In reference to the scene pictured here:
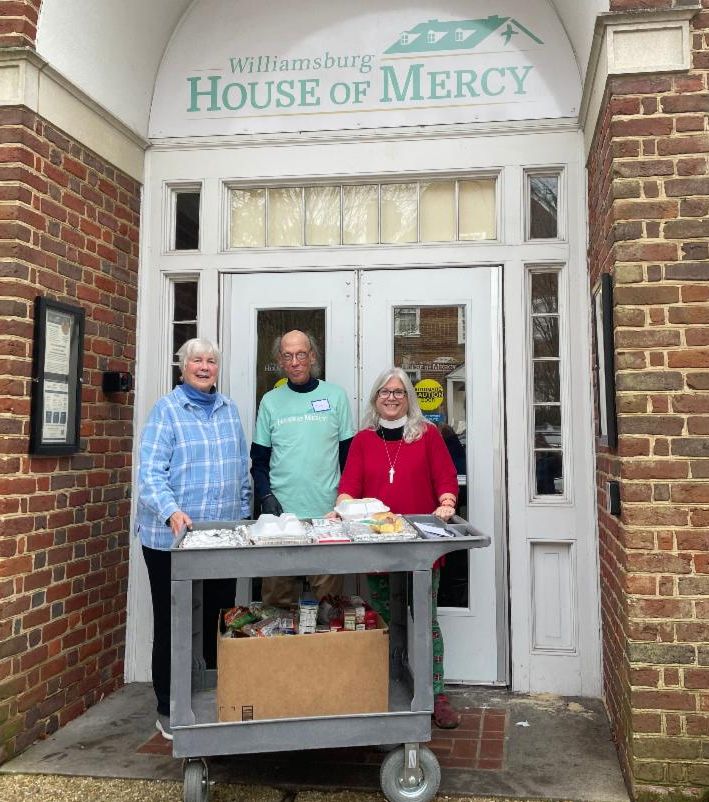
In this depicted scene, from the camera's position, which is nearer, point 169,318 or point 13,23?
point 13,23

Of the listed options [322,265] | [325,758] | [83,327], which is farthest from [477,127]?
[325,758]

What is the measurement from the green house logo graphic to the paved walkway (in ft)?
12.4

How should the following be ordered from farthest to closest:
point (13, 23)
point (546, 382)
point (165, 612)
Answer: point (546, 382)
point (165, 612)
point (13, 23)

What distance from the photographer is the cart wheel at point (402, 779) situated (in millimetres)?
2959

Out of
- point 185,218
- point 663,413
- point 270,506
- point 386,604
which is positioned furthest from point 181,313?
point 663,413

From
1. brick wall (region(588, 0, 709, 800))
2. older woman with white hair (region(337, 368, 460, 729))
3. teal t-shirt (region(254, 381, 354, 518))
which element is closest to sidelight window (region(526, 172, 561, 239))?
brick wall (region(588, 0, 709, 800))

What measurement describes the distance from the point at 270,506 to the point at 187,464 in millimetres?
495

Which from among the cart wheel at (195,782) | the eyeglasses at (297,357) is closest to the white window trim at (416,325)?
the eyeglasses at (297,357)

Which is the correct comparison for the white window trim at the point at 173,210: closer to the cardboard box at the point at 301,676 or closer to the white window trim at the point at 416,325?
the white window trim at the point at 416,325

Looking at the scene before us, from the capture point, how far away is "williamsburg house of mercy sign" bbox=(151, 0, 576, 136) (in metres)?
4.38

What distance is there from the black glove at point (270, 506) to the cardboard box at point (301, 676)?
934 millimetres

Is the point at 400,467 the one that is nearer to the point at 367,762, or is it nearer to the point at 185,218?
the point at 367,762

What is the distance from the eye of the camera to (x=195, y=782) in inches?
115

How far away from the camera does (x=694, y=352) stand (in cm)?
312
